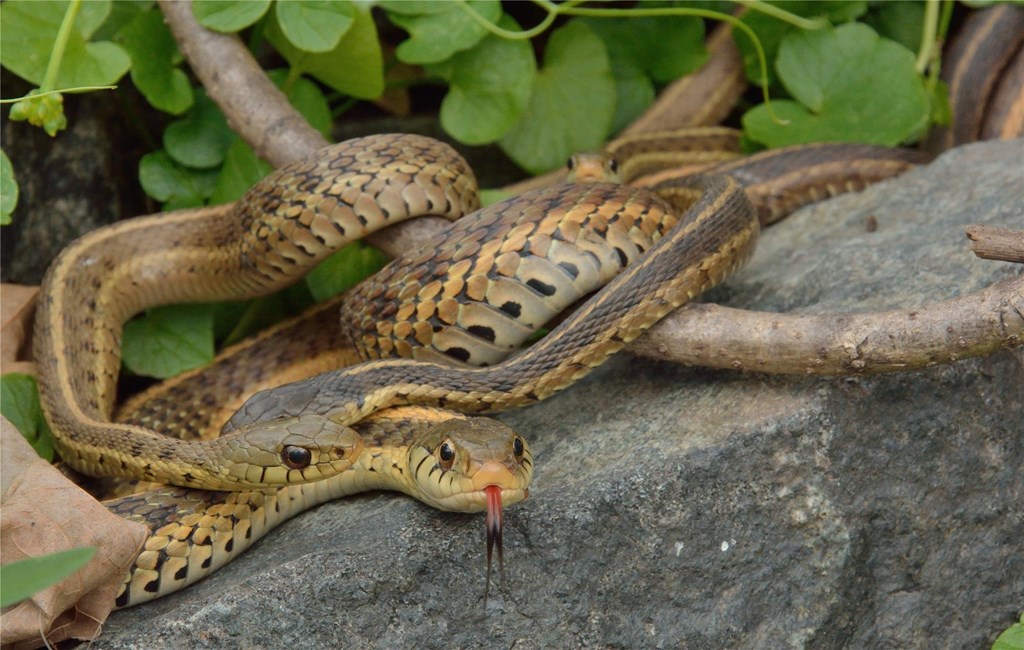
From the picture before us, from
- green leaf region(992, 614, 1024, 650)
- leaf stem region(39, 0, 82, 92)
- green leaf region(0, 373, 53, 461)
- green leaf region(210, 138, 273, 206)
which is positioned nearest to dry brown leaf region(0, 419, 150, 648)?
green leaf region(0, 373, 53, 461)

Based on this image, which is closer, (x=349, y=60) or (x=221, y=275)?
(x=221, y=275)

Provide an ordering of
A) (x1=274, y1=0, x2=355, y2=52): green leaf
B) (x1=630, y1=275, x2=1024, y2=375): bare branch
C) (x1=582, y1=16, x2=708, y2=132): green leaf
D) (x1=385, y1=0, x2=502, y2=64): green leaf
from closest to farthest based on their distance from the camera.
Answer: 1. (x1=630, y1=275, x2=1024, y2=375): bare branch
2. (x1=274, y1=0, x2=355, y2=52): green leaf
3. (x1=385, y1=0, x2=502, y2=64): green leaf
4. (x1=582, y1=16, x2=708, y2=132): green leaf

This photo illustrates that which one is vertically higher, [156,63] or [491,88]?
[156,63]

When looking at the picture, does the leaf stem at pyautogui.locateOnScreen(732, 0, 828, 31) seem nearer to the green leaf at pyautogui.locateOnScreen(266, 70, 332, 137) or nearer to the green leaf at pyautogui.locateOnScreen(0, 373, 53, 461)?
the green leaf at pyautogui.locateOnScreen(266, 70, 332, 137)

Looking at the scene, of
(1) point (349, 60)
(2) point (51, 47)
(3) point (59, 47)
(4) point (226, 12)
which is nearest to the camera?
(3) point (59, 47)

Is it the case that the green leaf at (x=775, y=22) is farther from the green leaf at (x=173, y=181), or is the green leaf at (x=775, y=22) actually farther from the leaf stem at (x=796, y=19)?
the green leaf at (x=173, y=181)

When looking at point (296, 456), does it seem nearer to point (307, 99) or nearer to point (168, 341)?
point (168, 341)

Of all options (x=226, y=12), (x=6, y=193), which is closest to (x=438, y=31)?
(x=226, y=12)

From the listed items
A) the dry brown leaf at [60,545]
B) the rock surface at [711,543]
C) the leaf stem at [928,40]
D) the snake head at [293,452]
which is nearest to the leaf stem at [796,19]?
the leaf stem at [928,40]
